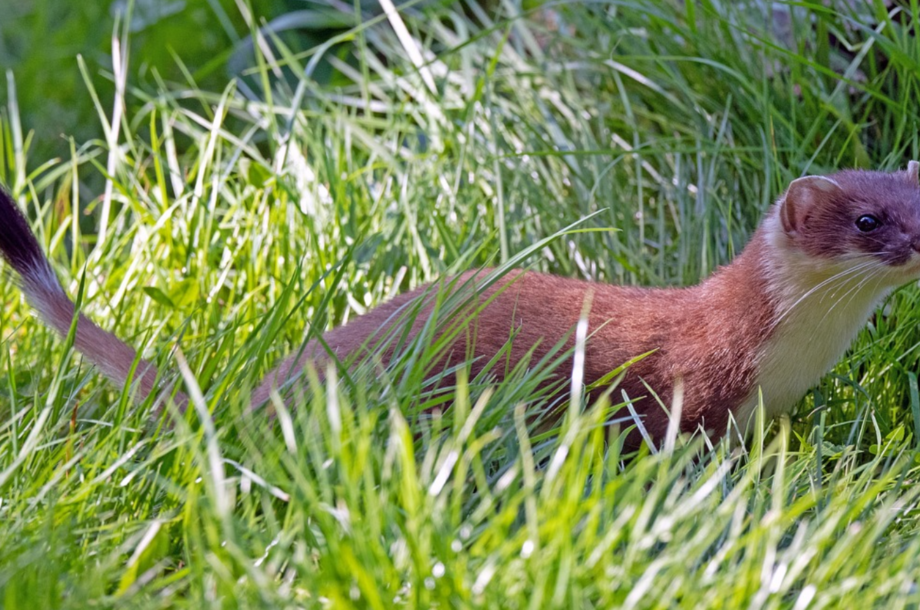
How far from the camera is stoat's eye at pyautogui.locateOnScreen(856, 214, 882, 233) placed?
2.61m

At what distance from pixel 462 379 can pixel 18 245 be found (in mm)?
1344

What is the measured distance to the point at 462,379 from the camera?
1.70 m

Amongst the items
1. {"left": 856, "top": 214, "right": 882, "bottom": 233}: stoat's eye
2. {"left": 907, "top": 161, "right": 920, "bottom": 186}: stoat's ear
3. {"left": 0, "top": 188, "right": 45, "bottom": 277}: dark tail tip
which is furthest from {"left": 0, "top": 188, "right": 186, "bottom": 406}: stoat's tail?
{"left": 907, "top": 161, "right": 920, "bottom": 186}: stoat's ear

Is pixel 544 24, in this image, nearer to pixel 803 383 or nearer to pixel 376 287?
pixel 376 287

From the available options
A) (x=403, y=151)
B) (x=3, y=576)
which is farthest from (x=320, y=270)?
(x=3, y=576)

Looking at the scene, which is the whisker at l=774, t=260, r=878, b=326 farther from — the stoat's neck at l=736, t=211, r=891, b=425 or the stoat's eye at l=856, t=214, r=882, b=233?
the stoat's eye at l=856, t=214, r=882, b=233

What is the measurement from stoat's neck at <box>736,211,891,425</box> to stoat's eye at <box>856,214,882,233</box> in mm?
Answer: 105

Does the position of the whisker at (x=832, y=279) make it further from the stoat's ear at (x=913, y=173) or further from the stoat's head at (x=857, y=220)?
the stoat's ear at (x=913, y=173)

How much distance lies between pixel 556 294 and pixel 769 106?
104cm

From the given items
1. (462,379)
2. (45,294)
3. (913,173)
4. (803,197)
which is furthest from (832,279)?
(45,294)

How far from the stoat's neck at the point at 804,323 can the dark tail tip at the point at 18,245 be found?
1798 millimetres

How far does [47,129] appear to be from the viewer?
17.6ft

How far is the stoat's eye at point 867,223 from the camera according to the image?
2.61m

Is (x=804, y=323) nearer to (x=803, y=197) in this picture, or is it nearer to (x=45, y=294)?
(x=803, y=197)
